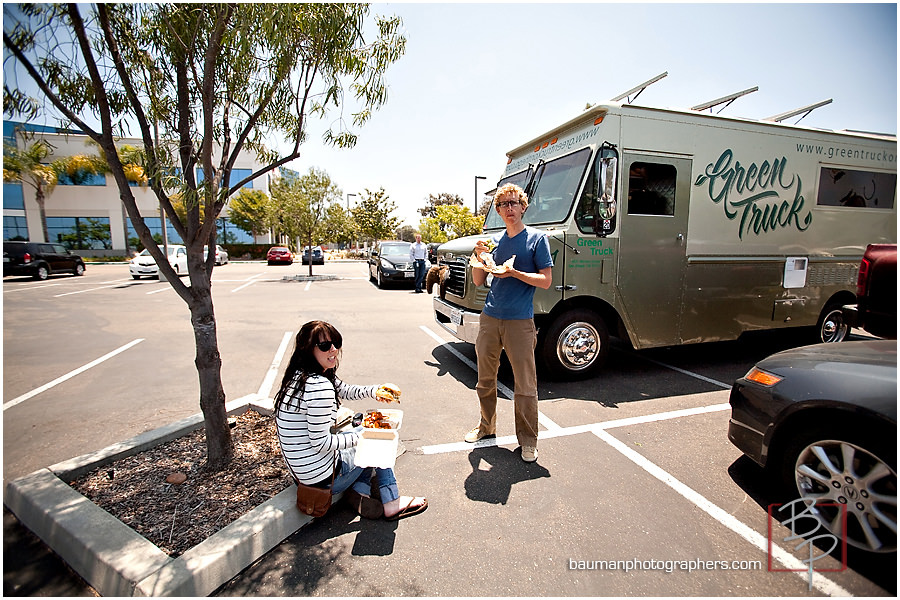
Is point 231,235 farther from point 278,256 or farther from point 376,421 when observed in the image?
point 376,421

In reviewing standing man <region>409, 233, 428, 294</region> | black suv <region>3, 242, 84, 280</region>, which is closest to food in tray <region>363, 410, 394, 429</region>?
standing man <region>409, 233, 428, 294</region>

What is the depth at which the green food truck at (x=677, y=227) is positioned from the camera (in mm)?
4801

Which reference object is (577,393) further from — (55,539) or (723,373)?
(55,539)

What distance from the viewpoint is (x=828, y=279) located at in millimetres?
6184

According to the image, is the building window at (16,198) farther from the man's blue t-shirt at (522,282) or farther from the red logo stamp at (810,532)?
the red logo stamp at (810,532)

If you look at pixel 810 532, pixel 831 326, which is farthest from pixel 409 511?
pixel 831 326

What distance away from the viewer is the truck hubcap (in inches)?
196

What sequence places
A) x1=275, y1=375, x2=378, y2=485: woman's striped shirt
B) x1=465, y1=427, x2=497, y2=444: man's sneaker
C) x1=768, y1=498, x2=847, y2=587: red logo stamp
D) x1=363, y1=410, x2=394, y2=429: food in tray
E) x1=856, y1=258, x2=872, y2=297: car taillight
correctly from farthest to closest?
1. x1=856, y1=258, x2=872, y2=297: car taillight
2. x1=465, y1=427, x2=497, y2=444: man's sneaker
3. x1=363, y1=410, x2=394, y2=429: food in tray
4. x1=275, y1=375, x2=378, y2=485: woman's striped shirt
5. x1=768, y1=498, x2=847, y2=587: red logo stamp

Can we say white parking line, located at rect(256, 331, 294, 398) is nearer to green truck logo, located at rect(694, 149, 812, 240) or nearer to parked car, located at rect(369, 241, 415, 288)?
green truck logo, located at rect(694, 149, 812, 240)

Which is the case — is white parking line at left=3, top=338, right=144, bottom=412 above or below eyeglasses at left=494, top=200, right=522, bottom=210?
below

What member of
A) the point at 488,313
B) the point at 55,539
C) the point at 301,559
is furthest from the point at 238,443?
the point at 488,313

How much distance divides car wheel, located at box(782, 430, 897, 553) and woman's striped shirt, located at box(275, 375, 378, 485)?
2930mm

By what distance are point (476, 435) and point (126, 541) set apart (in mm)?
2473

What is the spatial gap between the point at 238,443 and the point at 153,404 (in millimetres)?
1905
